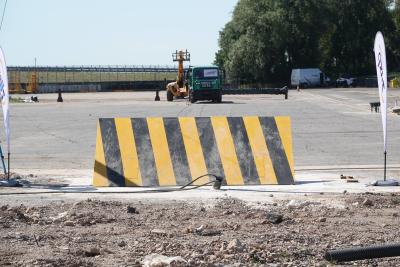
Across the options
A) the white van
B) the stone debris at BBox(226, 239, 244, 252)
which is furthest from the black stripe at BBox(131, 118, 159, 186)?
the white van

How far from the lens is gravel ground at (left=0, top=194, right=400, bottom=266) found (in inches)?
313

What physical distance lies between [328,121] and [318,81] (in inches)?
2962

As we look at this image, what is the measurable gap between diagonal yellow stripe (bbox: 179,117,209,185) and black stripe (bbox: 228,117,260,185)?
599 millimetres

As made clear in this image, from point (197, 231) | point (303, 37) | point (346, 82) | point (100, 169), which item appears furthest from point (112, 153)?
point (303, 37)

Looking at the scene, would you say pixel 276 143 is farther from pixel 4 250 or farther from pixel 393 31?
pixel 393 31

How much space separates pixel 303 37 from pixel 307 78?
5699mm

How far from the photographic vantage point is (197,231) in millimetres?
9289

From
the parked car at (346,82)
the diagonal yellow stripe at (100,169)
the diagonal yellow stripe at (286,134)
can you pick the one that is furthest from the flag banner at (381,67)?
the parked car at (346,82)

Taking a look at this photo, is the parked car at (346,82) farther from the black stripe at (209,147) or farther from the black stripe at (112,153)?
the black stripe at (112,153)

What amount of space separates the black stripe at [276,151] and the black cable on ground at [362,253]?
20.3 ft

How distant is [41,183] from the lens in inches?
567

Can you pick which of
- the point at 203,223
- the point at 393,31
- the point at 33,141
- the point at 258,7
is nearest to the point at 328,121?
the point at 33,141

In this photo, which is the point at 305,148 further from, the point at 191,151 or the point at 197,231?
the point at 197,231

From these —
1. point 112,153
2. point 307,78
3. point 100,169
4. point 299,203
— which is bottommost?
point 307,78
